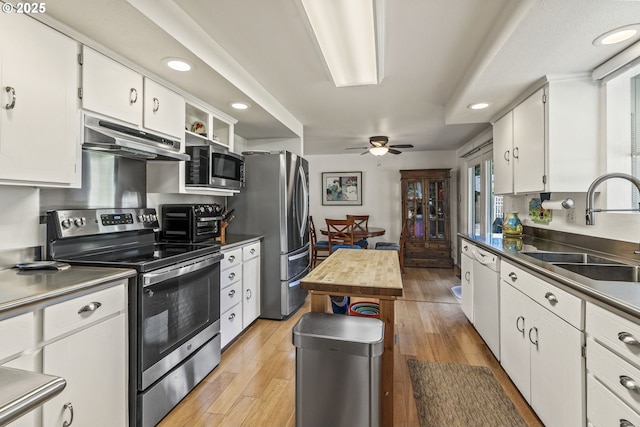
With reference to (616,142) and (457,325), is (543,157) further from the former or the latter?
(457,325)

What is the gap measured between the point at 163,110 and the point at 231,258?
126cm

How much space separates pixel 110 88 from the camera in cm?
176

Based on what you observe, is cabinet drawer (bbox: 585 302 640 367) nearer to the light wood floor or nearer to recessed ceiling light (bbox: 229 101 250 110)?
the light wood floor

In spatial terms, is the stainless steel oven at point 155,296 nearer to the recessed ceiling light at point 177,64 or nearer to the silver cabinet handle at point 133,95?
the silver cabinet handle at point 133,95

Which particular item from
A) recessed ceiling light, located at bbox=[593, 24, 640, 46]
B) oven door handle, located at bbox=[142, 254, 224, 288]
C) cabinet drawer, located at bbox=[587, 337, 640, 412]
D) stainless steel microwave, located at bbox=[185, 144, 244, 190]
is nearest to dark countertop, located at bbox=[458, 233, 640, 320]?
cabinet drawer, located at bbox=[587, 337, 640, 412]

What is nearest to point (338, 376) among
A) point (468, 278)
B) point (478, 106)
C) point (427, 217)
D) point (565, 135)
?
point (468, 278)

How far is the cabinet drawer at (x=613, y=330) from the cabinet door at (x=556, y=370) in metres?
0.12

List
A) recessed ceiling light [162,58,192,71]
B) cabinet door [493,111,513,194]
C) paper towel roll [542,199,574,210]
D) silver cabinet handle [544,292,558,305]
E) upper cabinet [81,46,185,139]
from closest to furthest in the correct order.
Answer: silver cabinet handle [544,292,558,305] < upper cabinet [81,46,185,139] < recessed ceiling light [162,58,192,71] < paper towel roll [542,199,574,210] < cabinet door [493,111,513,194]

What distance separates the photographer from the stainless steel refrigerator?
3.15 m

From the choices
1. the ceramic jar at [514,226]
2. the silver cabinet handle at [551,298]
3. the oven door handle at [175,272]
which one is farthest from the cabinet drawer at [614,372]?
the oven door handle at [175,272]

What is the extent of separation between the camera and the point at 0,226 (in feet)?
4.90

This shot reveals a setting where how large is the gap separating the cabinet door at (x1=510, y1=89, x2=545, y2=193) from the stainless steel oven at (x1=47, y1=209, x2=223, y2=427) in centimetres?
253

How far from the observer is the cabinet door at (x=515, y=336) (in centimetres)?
177

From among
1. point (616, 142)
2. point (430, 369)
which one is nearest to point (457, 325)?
point (430, 369)
